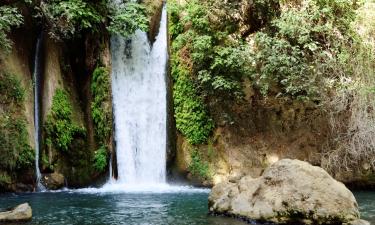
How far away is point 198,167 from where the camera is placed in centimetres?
1703

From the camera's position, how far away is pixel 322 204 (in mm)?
9281

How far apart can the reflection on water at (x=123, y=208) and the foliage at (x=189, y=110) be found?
3.23 m

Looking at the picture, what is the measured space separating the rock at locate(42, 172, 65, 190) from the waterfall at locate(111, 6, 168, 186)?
217 cm

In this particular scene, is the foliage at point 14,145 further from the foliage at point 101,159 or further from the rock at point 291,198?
the rock at point 291,198

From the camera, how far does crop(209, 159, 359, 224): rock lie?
9242 millimetres

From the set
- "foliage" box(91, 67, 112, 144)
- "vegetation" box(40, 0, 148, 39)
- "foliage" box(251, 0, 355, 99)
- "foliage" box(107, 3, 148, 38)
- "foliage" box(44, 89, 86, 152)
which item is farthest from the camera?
"foliage" box(107, 3, 148, 38)

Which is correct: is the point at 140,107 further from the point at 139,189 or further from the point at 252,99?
the point at 252,99

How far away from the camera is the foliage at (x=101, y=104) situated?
663 inches

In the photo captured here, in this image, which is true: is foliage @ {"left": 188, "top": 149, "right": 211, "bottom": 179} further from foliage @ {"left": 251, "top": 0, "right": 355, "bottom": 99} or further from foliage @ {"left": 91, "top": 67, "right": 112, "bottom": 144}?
foliage @ {"left": 251, "top": 0, "right": 355, "bottom": 99}

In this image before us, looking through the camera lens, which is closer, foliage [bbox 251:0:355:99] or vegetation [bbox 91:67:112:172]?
foliage [bbox 251:0:355:99]

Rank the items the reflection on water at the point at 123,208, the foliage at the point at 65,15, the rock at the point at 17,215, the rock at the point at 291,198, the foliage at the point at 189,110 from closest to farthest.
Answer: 1. the rock at the point at 291,198
2. the rock at the point at 17,215
3. the reflection on water at the point at 123,208
4. the foliage at the point at 65,15
5. the foliage at the point at 189,110

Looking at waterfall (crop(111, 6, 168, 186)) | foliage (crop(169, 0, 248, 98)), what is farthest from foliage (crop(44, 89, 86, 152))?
foliage (crop(169, 0, 248, 98))

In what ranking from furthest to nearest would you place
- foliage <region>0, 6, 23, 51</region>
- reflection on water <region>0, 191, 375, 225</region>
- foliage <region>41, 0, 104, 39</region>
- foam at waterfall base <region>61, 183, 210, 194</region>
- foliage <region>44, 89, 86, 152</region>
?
1. foliage <region>44, 89, 86, 152</region>
2. foliage <region>41, 0, 104, 39</region>
3. foam at waterfall base <region>61, 183, 210, 194</region>
4. foliage <region>0, 6, 23, 51</region>
5. reflection on water <region>0, 191, 375, 225</region>

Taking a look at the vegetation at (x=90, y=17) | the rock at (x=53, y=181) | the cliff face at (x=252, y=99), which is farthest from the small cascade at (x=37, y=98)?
the cliff face at (x=252, y=99)
